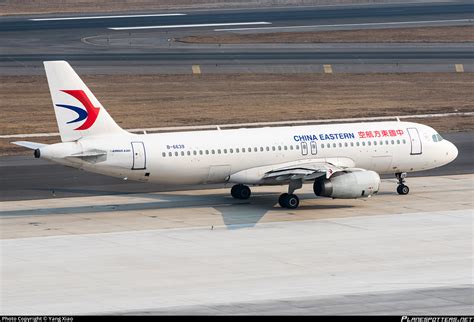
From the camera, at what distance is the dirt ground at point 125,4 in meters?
165

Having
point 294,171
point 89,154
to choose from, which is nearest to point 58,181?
point 89,154

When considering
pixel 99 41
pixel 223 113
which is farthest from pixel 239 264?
pixel 99 41

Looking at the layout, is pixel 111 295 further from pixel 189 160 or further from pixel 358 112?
pixel 358 112

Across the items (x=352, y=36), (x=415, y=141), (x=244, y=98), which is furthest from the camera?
(x=352, y=36)

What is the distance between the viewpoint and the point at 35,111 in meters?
89.7

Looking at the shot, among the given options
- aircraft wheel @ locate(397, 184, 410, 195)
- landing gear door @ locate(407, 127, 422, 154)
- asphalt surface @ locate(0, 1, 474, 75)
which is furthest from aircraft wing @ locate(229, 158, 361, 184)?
asphalt surface @ locate(0, 1, 474, 75)

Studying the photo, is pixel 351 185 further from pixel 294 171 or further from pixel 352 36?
pixel 352 36

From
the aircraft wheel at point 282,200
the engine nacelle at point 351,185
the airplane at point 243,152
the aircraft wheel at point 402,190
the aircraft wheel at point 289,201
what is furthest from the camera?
the aircraft wheel at point 402,190

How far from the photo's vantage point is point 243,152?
190 ft

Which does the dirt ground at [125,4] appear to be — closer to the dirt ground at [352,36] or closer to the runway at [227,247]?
the dirt ground at [352,36]

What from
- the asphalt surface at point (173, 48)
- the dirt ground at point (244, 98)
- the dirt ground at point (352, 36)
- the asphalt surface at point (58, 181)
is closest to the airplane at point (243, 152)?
the asphalt surface at point (58, 181)

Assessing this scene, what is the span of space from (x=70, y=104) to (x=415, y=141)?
60.8 ft

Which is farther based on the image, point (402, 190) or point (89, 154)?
point (402, 190)

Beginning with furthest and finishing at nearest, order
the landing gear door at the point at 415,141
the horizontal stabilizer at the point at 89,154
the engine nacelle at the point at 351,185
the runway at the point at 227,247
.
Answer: the landing gear door at the point at 415,141 < the engine nacelle at the point at 351,185 < the horizontal stabilizer at the point at 89,154 < the runway at the point at 227,247
